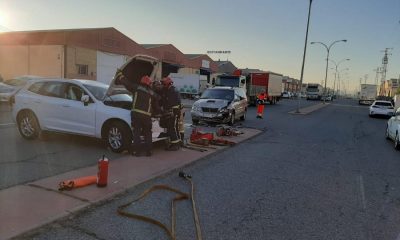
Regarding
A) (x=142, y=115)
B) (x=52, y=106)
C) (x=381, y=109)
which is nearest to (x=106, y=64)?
(x=381, y=109)

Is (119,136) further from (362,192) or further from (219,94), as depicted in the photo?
(219,94)

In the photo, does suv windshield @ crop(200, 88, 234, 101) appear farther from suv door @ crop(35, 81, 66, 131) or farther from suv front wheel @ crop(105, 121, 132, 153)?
suv front wheel @ crop(105, 121, 132, 153)

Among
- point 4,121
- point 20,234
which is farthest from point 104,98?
point 4,121

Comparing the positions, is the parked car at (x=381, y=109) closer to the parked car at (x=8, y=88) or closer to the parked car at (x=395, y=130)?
the parked car at (x=395, y=130)

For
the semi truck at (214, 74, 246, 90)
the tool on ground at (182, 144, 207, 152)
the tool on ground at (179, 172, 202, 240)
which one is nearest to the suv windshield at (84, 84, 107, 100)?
the tool on ground at (182, 144, 207, 152)

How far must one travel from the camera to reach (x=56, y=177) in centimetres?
669

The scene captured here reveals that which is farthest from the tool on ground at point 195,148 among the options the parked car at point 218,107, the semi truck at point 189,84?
the semi truck at point 189,84

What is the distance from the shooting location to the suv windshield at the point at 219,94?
59.3 ft

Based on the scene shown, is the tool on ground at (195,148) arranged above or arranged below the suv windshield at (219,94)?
below

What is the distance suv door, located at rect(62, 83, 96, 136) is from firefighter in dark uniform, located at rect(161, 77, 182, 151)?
1.78 metres

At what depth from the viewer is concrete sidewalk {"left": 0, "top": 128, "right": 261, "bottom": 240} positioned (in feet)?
15.2

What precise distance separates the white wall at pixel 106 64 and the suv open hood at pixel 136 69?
105 feet

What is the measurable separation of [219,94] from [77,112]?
9654 mm

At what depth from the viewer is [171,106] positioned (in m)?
9.67
